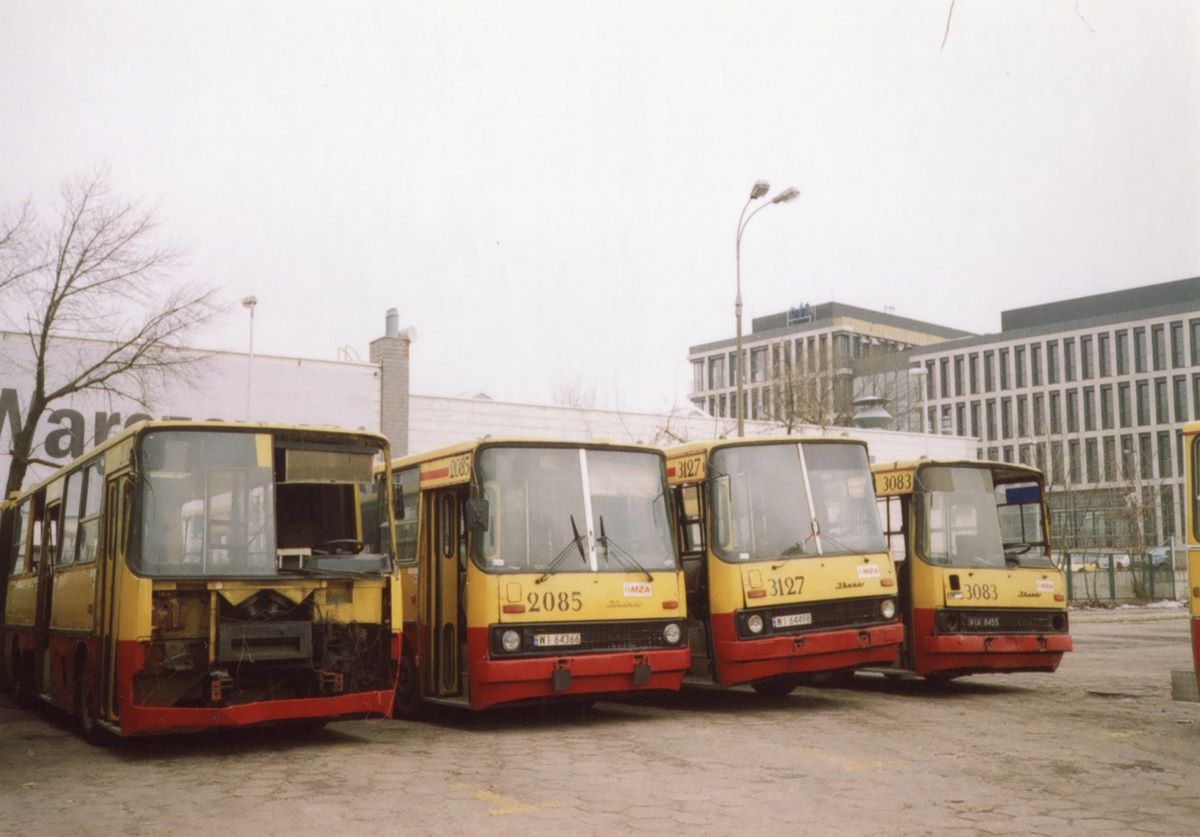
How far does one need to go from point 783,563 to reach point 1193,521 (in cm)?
380

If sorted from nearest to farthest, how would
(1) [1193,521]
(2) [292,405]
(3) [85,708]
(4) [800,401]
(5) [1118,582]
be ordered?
(1) [1193,521], (3) [85,708], (2) [292,405], (4) [800,401], (5) [1118,582]

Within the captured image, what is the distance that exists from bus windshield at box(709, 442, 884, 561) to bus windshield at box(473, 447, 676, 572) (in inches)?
28.6

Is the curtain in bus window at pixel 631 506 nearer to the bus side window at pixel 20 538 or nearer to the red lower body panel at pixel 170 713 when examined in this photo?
the red lower body panel at pixel 170 713

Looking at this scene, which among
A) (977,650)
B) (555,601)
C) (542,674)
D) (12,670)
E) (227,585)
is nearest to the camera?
(227,585)

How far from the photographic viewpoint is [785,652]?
41.4 feet

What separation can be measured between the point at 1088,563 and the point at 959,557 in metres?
31.5

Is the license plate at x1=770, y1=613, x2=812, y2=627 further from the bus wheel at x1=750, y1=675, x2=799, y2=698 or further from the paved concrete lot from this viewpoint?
the bus wheel at x1=750, y1=675, x2=799, y2=698

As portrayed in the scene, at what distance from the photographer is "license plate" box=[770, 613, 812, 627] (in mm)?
12734

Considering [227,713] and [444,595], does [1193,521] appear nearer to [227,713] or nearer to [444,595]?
[444,595]

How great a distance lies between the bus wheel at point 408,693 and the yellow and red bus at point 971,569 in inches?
216

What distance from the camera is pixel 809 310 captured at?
111 metres

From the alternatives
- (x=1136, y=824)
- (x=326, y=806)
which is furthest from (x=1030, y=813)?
(x=326, y=806)

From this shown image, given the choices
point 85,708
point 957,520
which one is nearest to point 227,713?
point 85,708

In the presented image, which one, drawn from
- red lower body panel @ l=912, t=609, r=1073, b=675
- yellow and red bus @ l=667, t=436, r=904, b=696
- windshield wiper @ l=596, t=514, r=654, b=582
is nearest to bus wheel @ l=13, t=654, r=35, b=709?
→ windshield wiper @ l=596, t=514, r=654, b=582
